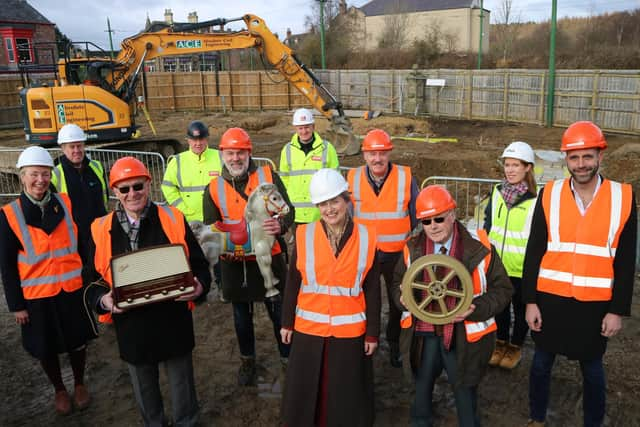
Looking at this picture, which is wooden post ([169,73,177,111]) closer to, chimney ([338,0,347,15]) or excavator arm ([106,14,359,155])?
excavator arm ([106,14,359,155])

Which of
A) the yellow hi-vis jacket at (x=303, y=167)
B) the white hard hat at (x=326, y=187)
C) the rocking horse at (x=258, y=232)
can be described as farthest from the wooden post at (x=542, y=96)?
the white hard hat at (x=326, y=187)

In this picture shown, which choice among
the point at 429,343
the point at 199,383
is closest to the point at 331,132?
the point at 199,383

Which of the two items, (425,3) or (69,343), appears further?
(425,3)

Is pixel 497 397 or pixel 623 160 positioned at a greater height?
pixel 623 160

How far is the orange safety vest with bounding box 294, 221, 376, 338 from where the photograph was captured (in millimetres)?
3098

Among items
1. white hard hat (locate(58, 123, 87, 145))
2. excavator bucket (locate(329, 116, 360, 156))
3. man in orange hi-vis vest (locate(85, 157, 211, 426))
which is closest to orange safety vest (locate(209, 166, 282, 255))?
man in orange hi-vis vest (locate(85, 157, 211, 426))

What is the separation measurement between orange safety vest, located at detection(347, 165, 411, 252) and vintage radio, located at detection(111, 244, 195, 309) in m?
1.91

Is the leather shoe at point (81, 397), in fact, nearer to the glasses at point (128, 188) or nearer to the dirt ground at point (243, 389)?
the dirt ground at point (243, 389)

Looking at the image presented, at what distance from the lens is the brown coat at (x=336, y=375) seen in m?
3.11

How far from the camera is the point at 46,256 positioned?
12.7ft

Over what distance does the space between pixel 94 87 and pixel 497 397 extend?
1148cm

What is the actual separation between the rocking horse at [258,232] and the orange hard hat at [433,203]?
44.3 inches

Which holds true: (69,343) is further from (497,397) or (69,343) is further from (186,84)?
(186,84)

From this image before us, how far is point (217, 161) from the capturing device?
5.23m
